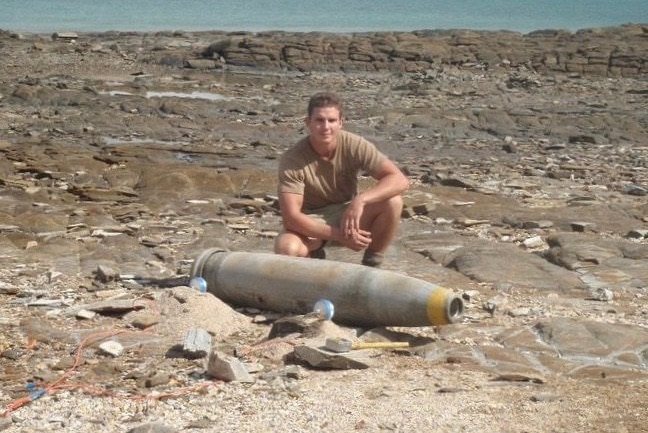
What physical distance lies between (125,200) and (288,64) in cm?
1859

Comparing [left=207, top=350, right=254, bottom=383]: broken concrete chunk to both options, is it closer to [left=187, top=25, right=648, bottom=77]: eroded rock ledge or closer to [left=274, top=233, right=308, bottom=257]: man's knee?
[left=274, top=233, right=308, bottom=257]: man's knee

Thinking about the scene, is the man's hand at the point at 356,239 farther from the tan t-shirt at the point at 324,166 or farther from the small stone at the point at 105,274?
the small stone at the point at 105,274

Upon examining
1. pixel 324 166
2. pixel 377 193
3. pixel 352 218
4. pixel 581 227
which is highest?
pixel 324 166

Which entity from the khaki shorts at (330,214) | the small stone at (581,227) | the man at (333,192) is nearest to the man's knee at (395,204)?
the man at (333,192)

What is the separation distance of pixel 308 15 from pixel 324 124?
5766cm

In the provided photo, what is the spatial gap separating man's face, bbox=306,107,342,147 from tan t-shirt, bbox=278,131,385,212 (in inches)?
5.4

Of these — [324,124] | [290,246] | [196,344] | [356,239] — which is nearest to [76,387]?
[196,344]

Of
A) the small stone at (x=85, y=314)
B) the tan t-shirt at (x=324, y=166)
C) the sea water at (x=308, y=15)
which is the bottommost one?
the sea water at (x=308, y=15)

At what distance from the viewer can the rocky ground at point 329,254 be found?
20.0 ft

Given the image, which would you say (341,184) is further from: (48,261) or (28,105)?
(28,105)

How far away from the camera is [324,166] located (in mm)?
8477

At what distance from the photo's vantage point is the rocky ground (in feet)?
20.0

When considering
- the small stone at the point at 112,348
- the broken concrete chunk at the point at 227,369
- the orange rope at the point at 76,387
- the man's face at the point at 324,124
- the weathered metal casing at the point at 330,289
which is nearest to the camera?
the orange rope at the point at 76,387

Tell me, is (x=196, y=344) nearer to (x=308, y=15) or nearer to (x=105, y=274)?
(x=105, y=274)
